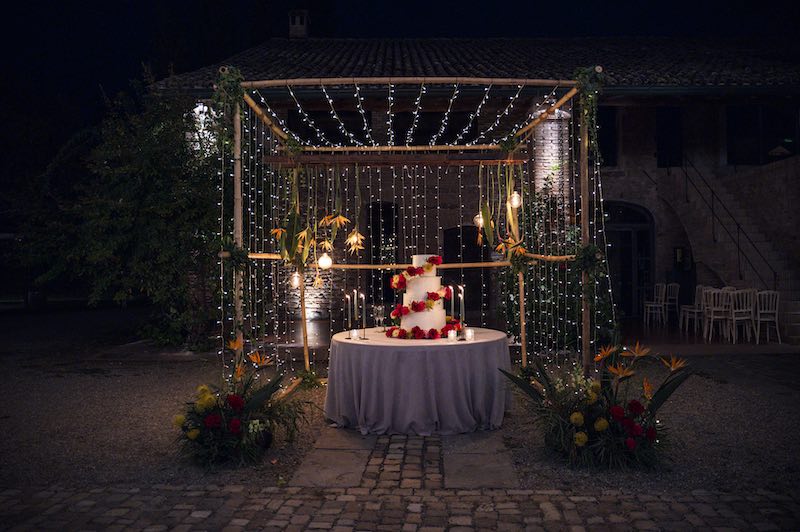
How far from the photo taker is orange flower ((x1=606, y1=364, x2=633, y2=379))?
4660 millimetres

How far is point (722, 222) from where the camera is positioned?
1341 centimetres

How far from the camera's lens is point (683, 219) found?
14.1 metres

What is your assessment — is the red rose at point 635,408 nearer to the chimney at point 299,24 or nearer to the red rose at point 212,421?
the red rose at point 212,421

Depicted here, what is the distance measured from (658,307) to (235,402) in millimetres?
10746

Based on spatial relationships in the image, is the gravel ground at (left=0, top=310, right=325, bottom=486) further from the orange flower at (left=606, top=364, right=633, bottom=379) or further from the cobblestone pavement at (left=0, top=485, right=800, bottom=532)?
the orange flower at (left=606, top=364, right=633, bottom=379)

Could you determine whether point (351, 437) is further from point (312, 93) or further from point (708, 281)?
point (708, 281)

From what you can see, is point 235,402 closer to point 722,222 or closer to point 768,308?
point 768,308

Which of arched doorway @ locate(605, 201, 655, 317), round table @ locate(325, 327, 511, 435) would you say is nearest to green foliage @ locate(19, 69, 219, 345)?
round table @ locate(325, 327, 511, 435)

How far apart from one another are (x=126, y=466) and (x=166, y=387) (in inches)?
119

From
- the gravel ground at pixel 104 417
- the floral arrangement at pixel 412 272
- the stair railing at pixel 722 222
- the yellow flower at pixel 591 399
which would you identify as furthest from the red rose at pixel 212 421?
the stair railing at pixel 722 222

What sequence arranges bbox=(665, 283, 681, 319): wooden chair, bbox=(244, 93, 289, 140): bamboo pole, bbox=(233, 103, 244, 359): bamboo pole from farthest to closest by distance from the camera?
1. bbox=(665, 283, 681, 319): wooden chair
2. bbox=(244, 93, 289, 140): bamboo pole
3. bbox=(233, 103, 244, 359): bamboo pole

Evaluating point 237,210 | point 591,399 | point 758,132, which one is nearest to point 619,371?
point 591,399

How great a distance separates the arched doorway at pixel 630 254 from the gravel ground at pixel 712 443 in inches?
289

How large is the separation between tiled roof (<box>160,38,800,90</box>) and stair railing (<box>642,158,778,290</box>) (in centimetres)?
219
